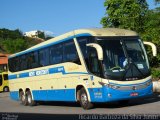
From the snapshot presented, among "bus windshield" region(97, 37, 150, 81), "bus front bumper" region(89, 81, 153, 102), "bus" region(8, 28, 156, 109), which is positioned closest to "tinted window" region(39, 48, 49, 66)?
"bus" region(8, 28, 156, 109)

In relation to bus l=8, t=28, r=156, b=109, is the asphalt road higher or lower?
lower

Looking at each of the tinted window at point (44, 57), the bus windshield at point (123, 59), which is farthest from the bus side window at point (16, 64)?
the bus windshield at point (123, 59)

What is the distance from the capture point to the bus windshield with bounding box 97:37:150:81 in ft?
52.7

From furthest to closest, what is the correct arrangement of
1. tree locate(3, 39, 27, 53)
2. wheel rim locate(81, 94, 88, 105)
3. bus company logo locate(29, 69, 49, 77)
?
tree locate(3, 39, 27, 53) < bus company logo locate(29, 69, 49, 77) < wheel rim locate(81, 94, 88, 105)

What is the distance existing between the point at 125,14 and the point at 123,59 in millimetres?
21290

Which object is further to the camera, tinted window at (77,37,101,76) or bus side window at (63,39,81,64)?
bus side window at (63,39,81,64)

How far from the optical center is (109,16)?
3856 centimetres

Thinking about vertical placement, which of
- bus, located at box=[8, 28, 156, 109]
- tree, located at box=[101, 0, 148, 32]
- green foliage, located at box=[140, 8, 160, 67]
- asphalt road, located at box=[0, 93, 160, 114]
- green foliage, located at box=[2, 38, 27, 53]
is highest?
green foliage, located at box=[2, 38, 27, 53]

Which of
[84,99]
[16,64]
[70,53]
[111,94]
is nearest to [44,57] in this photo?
[70,53]

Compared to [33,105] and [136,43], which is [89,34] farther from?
[33,105]

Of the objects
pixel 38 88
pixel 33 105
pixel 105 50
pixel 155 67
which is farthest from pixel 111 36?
pixel 155 67

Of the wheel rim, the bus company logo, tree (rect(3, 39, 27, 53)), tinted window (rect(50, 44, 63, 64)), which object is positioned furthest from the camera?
tree (rect(3, 39, 27, 53))

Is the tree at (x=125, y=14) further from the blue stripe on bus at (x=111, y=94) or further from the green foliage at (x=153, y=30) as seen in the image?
the blue stripe on bus at (x=111, y=94)

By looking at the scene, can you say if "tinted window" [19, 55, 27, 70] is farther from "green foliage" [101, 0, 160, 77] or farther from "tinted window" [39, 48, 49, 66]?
"green foliage" [101, 0, 160, 77]
